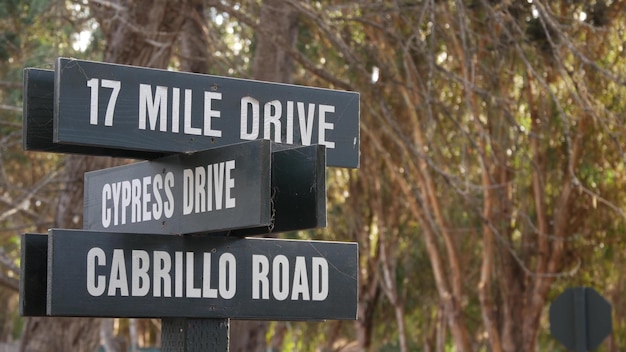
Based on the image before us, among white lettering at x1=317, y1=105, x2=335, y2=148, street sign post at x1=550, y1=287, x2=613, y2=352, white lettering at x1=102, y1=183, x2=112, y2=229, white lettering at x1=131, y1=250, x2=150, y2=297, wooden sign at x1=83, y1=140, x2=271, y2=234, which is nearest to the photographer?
wooden sign at x1=83, y1=140, x2=271, y2=234

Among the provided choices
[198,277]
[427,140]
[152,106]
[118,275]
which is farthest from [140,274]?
[427,140]

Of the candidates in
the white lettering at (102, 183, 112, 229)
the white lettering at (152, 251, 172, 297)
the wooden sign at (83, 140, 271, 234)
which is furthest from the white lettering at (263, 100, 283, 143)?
the white lettering at (102, 183, 112, 229)

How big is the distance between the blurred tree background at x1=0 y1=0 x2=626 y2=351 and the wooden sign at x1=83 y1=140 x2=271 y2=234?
488 centimetres

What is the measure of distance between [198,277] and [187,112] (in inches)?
20.0

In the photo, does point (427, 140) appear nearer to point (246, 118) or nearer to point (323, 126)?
point (323, 126)

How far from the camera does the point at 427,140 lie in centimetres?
1524

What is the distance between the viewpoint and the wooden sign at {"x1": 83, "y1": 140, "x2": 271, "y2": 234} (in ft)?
10.6

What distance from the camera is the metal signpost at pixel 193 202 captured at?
10.7 feet

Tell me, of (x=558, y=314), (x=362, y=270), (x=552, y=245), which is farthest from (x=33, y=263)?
(x=362, y=270)

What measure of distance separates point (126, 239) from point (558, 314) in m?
8.49

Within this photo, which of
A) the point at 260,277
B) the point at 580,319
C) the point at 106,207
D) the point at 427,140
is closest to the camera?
the point at 260,277

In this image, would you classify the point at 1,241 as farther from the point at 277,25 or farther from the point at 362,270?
the point at 277,25

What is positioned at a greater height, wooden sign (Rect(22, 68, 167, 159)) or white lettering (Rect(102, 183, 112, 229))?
wooden sign (Rect(22, 68, 167, 159))

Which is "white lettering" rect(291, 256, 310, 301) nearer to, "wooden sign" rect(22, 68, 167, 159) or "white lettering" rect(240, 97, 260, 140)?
"white lettering" rect(240, 97, 260, 140)
